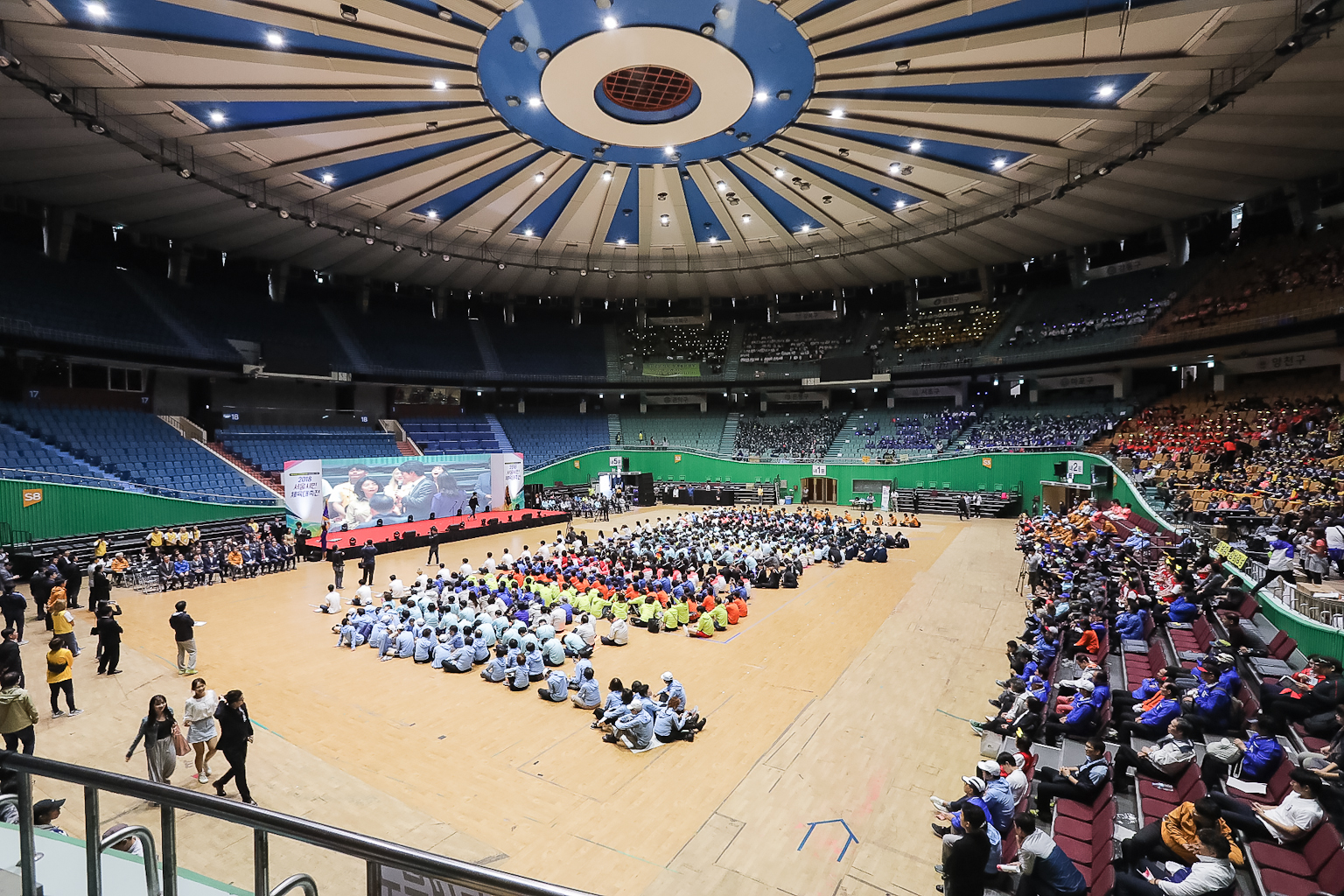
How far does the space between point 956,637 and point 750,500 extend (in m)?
25.5

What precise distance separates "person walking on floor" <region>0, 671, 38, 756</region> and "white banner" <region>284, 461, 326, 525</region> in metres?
17.2

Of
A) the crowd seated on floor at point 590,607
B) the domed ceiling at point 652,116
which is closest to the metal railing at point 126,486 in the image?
the crowd seated on floor at point 590,607

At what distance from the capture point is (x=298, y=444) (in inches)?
1198

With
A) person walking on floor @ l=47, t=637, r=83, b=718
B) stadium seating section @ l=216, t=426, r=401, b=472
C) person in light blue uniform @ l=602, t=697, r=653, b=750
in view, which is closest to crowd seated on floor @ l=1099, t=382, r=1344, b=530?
person in light blue uniform @ l=602, t=697, r=653, b=750

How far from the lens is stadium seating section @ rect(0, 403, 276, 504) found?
73.2 feet

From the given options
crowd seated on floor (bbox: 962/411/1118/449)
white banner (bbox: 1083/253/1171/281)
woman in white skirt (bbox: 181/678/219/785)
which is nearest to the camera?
woman in white skirt (bbox: 181/678/219/785)

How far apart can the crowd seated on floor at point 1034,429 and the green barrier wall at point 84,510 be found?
3785 cm

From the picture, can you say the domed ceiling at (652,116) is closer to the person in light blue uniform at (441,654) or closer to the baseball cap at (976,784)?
the person in light blue uniform at (441,654)

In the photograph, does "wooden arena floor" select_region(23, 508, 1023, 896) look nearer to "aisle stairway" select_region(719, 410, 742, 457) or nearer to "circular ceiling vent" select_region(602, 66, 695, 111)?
"circular ceiling vent" select_region(602, 66, 695, 111)

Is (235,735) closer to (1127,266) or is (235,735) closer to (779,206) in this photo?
(779,206)

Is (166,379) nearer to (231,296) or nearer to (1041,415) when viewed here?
(231,296)

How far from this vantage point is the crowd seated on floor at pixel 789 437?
4134 cm

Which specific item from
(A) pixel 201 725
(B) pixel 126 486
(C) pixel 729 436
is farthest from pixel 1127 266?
(B) pixel 126 486

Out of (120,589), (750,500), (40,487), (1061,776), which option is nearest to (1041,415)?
(750,500)
